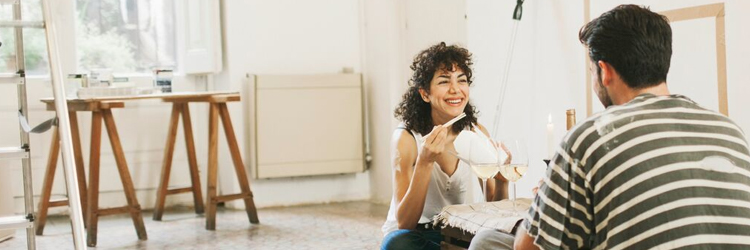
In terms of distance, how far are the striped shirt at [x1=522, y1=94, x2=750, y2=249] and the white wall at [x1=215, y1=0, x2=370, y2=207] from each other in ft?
14.2

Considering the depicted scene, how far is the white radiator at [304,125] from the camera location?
18.6ft

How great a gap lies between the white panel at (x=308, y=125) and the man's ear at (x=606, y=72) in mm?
4190

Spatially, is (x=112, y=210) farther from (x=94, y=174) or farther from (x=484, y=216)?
(x=484, y=216)

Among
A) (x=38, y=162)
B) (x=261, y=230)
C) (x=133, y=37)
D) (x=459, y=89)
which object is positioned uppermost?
(x=133, y=37)

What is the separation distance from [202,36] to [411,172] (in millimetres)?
3244

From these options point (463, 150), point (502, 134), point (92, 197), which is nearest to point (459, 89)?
point (463, 150)

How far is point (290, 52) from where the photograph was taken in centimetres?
582

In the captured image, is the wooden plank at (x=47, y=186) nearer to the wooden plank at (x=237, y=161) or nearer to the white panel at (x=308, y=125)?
the wooden plank at (x=237, y=161)

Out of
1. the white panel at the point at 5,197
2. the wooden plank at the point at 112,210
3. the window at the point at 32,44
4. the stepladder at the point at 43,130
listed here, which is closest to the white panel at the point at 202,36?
the window at the point at 32,44

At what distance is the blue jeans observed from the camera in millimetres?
2559

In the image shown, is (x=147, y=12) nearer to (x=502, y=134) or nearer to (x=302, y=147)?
(x=302, y=147)

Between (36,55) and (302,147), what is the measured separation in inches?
69.3

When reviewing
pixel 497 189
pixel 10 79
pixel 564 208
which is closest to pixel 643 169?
pixel 564 208

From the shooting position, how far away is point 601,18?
1575 mm
